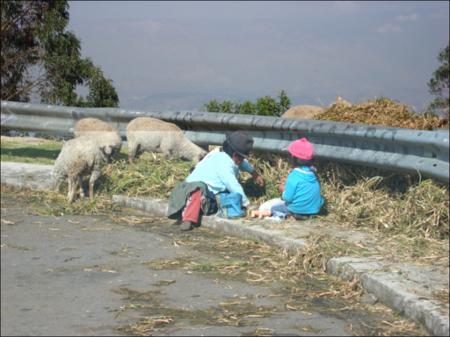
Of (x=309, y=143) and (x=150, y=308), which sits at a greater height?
(x=309, y=143)

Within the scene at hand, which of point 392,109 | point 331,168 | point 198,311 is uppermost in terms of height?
point 392,109

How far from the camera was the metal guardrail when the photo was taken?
282 inches

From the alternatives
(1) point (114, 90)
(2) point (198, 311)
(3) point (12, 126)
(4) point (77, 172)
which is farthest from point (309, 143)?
(1) point (114, 90)

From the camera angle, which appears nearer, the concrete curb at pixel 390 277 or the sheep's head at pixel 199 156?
the concrete curb at pixel 390 277

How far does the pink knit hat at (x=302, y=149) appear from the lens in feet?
27.0

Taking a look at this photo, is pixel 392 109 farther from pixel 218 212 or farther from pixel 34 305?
pixel 34 305

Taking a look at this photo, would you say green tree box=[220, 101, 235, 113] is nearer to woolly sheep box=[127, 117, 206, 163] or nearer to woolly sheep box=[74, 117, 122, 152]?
woolly sheep box=[127, 117, 206, 163]

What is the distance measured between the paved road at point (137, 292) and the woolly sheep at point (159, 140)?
3231 millimetres

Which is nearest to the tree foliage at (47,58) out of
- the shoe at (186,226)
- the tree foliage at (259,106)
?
the tree foliage at (259,106)

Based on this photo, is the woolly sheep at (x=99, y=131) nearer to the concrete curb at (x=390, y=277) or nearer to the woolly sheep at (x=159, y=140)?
the woolly sheep at (x=159, y=140)

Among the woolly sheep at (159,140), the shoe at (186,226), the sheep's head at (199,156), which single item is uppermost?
the woolly sheep at (159,140)

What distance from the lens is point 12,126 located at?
11672mm

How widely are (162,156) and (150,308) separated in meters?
5.68

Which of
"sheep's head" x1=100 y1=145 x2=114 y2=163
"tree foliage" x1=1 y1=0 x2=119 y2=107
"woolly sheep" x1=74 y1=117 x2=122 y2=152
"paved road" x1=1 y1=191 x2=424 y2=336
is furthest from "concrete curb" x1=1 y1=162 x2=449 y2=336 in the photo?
"tree foliage" x1=1 y1=0 x2=119 y2=107
